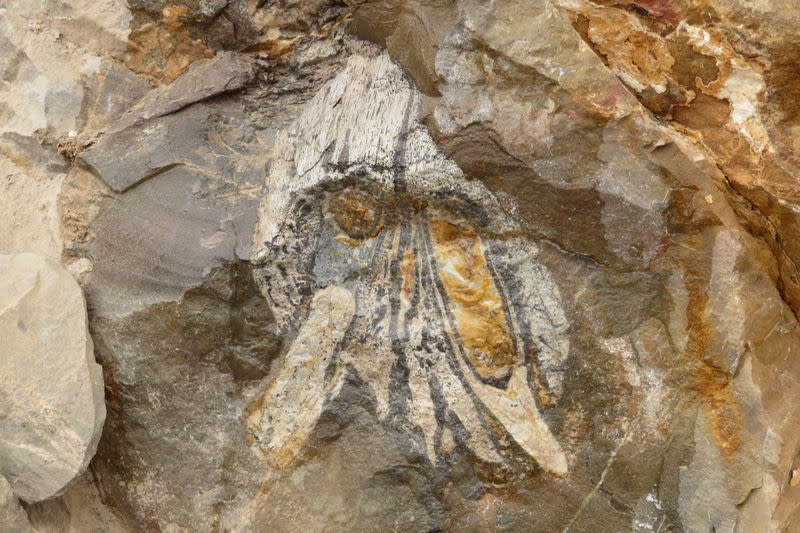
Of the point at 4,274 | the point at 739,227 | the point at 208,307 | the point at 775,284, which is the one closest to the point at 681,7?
the point at 739,227

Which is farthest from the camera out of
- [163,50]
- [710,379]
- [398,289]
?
[163,50]

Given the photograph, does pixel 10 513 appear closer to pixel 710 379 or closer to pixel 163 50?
pixel 163 50

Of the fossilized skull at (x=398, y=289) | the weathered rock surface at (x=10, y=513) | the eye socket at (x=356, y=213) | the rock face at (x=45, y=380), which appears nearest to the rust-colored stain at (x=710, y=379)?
the fossilized skull at (x=398, y=289)

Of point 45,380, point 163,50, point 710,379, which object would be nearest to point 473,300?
point 710,379

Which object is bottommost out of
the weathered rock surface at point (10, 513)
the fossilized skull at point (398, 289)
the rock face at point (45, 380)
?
the weathered rock surface at point (10, 513)

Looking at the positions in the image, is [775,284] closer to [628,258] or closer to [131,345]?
[628,258]

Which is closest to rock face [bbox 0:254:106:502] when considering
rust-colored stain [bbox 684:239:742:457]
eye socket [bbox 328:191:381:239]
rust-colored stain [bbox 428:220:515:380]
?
eye socket [bbox 328:191:381:239]

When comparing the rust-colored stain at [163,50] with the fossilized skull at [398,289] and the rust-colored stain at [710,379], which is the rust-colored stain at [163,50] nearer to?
the fossilized skull at [398,289]

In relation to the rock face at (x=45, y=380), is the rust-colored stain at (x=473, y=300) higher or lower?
higher

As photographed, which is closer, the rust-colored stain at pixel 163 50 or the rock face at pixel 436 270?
the rock face at pixel 436 270
